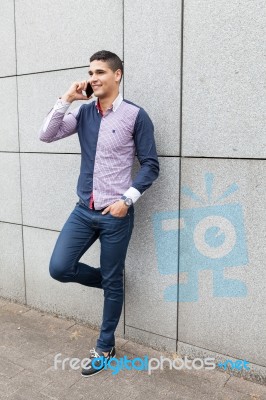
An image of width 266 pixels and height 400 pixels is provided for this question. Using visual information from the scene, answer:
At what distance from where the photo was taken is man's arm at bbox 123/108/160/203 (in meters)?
2.92

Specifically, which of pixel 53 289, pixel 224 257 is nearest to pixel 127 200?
pixel 224 257

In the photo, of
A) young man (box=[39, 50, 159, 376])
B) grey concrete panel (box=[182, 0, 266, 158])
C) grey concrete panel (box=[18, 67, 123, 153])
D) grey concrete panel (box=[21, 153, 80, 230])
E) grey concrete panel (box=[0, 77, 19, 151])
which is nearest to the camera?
grey concrete panel (box=[182, 0, 266, 158])

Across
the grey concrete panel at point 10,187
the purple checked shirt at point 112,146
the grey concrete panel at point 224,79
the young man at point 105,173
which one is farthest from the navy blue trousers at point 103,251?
the grey concrete panel at point 10,187

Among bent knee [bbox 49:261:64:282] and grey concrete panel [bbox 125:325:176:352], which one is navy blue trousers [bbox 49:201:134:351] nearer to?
bent knee [bbox 49:261:64:282]

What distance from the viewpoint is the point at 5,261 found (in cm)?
454

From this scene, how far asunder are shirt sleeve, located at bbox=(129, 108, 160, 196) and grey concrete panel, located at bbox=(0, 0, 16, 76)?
73.1 inches

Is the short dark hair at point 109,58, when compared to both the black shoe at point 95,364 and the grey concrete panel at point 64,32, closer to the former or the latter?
the grey concrete panel at point 64,32

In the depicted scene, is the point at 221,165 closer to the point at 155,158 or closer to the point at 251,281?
the point at 155,158

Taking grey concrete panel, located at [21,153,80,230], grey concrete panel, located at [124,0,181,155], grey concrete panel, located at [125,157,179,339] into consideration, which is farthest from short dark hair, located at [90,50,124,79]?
grey concrete panel, located at [21,153,80,230]

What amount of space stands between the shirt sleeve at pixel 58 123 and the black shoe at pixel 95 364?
171 cm

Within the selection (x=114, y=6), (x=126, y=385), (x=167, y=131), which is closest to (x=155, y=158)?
(x=167, y=131)

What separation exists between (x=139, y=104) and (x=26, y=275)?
2242mm

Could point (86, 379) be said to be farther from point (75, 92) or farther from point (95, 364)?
point (75, 92)

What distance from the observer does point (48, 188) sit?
402cm
